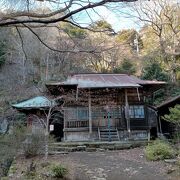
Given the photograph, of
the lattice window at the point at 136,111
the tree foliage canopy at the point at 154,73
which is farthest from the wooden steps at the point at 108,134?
the tree foliage canopy at the point at 154,73

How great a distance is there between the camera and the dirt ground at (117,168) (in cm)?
884

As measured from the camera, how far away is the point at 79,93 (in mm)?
18375

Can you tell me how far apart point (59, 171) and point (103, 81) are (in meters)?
11.7

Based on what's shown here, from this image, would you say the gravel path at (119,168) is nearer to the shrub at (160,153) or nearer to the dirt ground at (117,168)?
the dirt ground at (117,168)

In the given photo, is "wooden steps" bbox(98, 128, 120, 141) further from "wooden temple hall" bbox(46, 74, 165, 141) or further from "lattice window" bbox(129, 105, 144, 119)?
"lattice window" bbox(129, 105, 144, 119)

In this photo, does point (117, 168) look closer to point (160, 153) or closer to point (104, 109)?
point (160, 153)

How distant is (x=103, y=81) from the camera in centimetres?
1948

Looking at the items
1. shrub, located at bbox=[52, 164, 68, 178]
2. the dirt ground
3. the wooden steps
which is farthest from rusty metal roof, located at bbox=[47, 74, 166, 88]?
shrub, located at bbox=[52, 164, 68, 178]

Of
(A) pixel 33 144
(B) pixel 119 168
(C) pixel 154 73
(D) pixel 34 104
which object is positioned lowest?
(B) pixel 119 168

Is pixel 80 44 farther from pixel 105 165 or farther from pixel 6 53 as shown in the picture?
pixel 6 53

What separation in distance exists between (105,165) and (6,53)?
77.1 feet

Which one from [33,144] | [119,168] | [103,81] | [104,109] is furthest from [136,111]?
[33,144]

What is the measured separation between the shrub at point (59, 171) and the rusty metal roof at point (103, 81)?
30.7ft

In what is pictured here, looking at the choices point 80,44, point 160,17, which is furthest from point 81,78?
point 80,44
